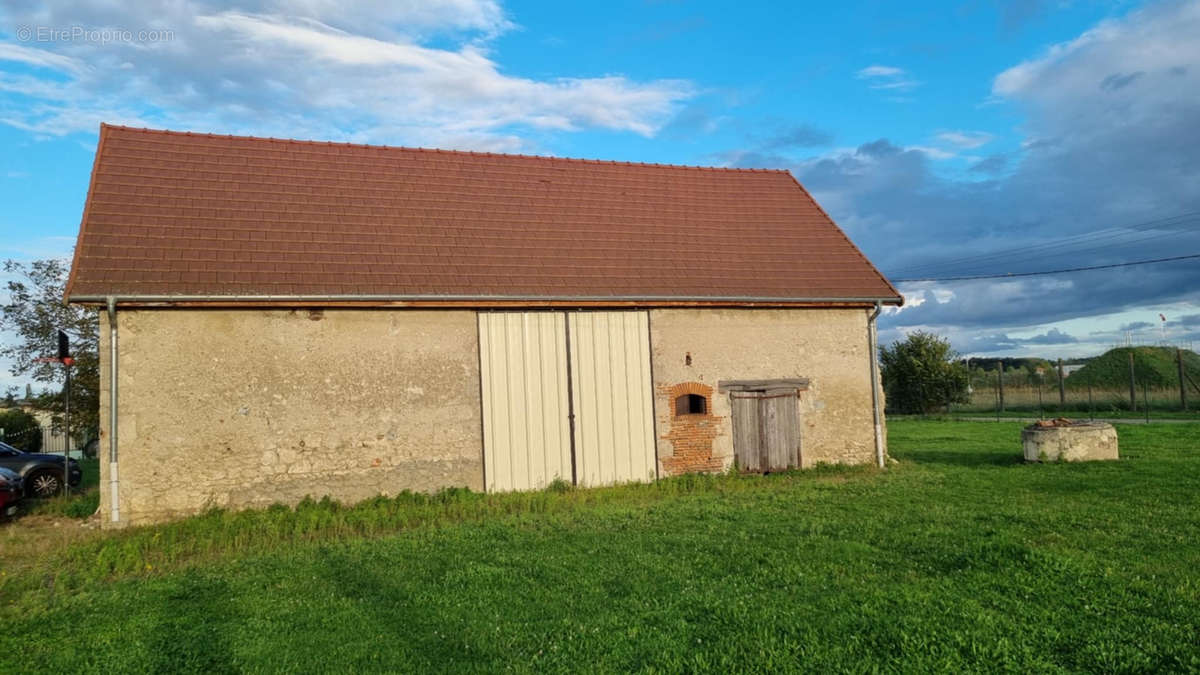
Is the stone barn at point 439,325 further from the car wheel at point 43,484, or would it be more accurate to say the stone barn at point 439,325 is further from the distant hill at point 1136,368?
the distant hill at point 1136,368

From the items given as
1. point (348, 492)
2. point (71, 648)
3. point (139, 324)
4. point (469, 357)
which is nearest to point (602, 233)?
point (469, 357)

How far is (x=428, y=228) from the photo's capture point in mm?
14664

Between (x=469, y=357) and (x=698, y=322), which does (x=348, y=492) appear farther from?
(x=698, y=322)

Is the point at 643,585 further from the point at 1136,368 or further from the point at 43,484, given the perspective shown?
the point at 1136,368

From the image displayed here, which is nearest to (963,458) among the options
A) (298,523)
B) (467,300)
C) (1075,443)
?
(1075,443)

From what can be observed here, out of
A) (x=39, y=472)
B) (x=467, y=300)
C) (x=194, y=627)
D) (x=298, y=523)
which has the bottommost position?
(x=194, y=627)

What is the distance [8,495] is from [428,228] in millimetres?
7711

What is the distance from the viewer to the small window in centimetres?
1481

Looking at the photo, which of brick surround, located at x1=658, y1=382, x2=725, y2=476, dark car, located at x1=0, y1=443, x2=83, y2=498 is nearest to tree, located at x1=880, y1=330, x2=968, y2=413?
brick surround, located at x1=658, y1=382, x2=725, y2=476

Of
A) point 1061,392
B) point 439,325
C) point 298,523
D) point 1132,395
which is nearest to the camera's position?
point 298,523

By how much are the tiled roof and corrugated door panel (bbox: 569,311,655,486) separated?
2.09 ft

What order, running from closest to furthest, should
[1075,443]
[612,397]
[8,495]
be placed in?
[8,495]
[612,397]
[1075,443]

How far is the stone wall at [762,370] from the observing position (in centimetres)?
1470

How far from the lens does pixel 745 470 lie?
15031 mm
